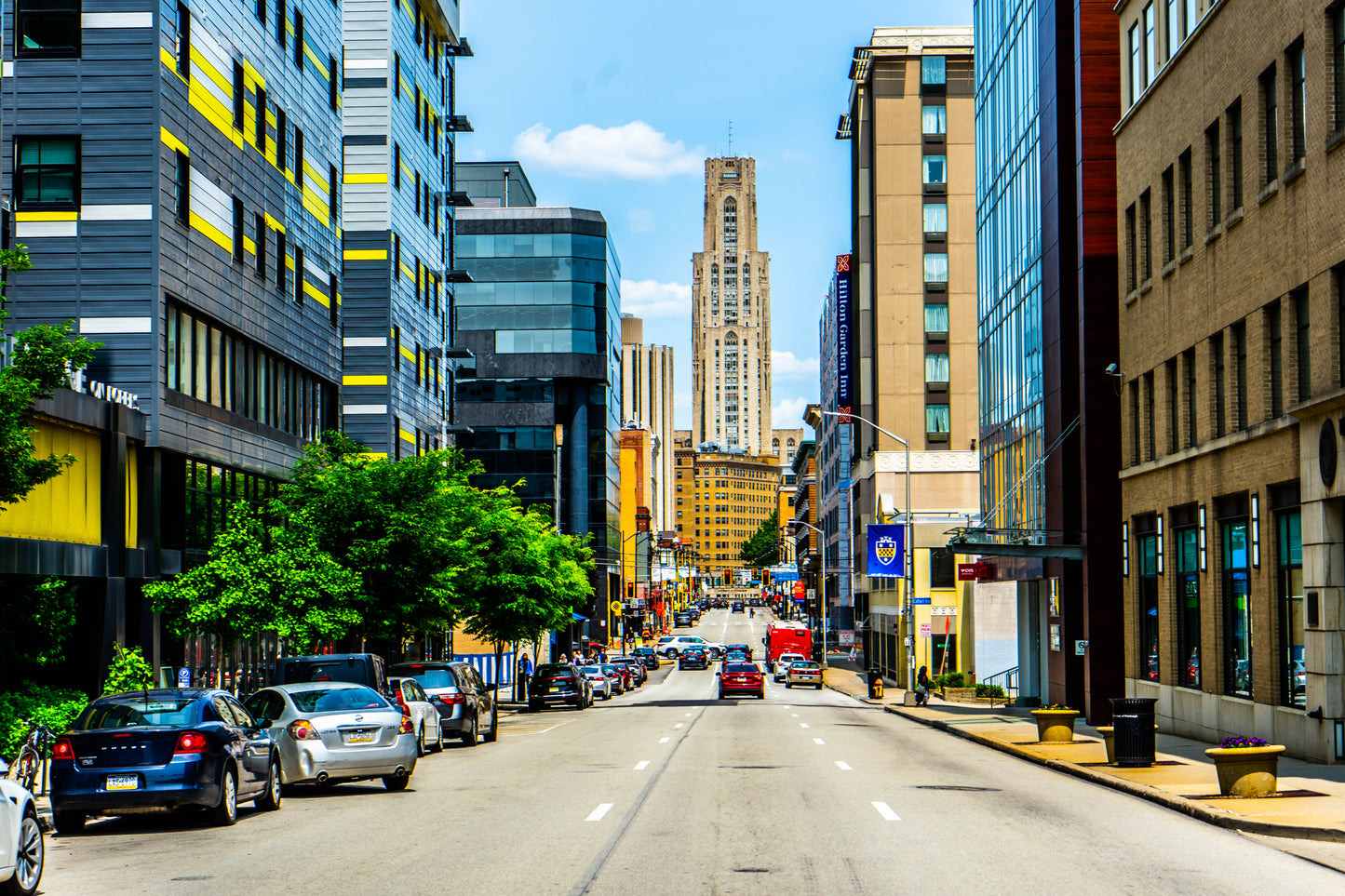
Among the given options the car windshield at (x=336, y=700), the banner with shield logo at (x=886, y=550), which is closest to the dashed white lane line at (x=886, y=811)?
the car windshield at (x=336, y=700)

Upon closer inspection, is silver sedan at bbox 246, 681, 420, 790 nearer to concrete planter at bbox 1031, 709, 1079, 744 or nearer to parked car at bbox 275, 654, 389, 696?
parked car at bbox 275, 654, 389, 696

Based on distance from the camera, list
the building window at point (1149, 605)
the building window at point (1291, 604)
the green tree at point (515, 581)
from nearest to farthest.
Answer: the building window at point (1291, 604) → the building window at point (1149, 605) → the green tree at point (515, 581)

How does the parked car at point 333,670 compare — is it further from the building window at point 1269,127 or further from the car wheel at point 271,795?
the building window at point 1269,127

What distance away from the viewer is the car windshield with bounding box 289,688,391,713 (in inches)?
827

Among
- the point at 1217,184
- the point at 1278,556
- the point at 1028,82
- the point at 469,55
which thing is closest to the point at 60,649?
the point at 1278,556

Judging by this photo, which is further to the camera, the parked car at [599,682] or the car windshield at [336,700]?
the parked car at [599,682]

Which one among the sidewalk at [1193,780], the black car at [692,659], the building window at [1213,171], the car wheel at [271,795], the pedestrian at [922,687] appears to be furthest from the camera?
the black car at [692,659]

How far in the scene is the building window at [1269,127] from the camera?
87.7 feet

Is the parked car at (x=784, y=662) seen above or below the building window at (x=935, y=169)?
below

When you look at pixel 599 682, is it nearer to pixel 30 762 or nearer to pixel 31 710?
pixel 31 710

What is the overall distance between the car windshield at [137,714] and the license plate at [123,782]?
63 cm

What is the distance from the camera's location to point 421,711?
28.8 m

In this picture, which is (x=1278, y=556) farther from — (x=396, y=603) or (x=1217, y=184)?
(x=396, y=603)

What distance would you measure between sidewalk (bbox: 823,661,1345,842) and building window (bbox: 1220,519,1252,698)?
1480mm
